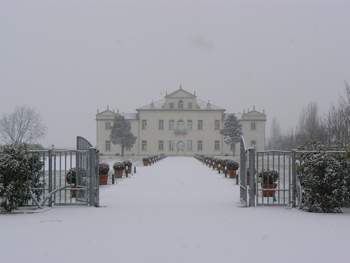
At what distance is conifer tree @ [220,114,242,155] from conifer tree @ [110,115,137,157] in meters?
14.5

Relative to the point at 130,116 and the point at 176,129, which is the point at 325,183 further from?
the point at 130,116

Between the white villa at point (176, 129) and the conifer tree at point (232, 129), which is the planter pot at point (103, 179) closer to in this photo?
the conifer tree at point (232, 129)

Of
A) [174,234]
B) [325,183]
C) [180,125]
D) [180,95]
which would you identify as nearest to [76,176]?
[174,234]

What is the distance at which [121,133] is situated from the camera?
6197 centimetres

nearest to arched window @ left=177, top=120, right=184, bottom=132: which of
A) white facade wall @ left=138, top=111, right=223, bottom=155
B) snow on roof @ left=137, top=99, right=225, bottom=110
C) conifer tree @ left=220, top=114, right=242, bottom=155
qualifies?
white facade wall @ left=138, top=111, right=223, bottom=155

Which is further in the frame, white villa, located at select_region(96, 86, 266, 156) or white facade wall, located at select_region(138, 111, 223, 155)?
white facade wall, located at select_region(138, 111, 223, 155)

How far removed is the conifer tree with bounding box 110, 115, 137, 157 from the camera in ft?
204

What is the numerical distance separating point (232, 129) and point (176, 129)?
32.0 feet

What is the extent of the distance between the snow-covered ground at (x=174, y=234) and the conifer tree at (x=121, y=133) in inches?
2031

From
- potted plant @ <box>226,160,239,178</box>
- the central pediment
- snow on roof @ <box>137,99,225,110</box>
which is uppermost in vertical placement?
the central pediment

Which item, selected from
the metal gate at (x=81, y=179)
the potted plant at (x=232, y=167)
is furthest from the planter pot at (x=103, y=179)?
the potted plant at (x=232, y=167)

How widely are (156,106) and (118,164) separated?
49.6 m

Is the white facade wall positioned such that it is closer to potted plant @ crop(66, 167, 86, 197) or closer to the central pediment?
the central pediment

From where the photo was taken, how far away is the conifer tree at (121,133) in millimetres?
62044
